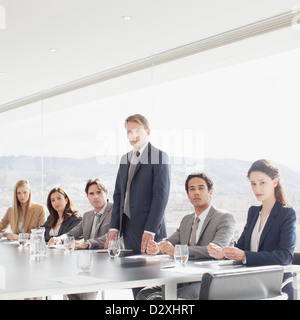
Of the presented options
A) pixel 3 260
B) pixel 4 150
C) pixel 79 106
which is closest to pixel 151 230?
pixel 3 260

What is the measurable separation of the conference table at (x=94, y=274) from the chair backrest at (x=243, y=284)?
0.27m

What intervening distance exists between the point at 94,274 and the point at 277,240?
1.13m

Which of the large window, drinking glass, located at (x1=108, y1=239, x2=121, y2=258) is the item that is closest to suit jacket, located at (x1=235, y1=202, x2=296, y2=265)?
drinking glass, located at (x1=108, y1=239, x2=121, y2=258)

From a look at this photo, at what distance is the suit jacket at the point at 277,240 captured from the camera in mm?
2949

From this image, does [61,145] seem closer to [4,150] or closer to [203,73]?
[4,150]

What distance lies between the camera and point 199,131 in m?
5.29

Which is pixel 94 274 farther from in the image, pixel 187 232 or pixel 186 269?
pixel 187 232

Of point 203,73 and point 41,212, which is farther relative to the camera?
point 41,212

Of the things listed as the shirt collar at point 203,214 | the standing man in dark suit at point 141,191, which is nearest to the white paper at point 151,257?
the shirt collar at point 203,214

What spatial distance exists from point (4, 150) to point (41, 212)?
2.92m

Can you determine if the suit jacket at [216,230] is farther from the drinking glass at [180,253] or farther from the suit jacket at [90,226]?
the suit jacket at [90,226]

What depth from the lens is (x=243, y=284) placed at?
2.41m

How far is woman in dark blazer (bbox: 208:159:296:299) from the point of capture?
2953 mm

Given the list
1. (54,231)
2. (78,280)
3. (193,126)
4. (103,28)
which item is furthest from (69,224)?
(78,280)
